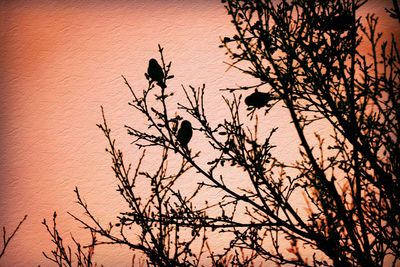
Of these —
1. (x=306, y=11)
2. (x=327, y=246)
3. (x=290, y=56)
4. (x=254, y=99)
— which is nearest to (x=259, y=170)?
(x=254, y=99)

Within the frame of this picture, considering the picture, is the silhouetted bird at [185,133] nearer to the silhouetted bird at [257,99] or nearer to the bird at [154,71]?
the bird at [154,71]

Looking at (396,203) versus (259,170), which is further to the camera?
(259,170)

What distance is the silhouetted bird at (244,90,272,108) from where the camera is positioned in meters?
2.14

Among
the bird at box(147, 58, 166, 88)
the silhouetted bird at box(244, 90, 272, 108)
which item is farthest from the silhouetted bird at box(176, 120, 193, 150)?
the silhouetted bird at box(244, 90, 272, 108)

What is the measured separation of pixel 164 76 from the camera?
6.91 ft

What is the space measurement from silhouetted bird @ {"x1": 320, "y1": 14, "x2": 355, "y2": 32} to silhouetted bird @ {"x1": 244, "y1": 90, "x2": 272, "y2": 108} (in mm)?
614

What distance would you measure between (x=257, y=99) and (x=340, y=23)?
0.75 metres

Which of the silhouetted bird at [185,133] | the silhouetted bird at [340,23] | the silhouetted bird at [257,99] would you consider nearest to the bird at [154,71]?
the silhouetted bird at [185,133]

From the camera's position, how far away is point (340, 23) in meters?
1.97

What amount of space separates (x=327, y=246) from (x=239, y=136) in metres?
0.96

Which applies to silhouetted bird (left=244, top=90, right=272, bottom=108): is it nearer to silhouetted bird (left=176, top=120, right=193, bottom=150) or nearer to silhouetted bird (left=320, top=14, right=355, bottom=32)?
silhouetted bird (left=176, top=120, right=193, bottom=150)

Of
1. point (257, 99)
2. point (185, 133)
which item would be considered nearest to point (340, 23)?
point (257, 99)

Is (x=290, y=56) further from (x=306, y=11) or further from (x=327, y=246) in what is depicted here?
(x=327, y=246)

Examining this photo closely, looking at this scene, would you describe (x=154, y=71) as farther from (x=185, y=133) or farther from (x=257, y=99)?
(x=257, y=99)
